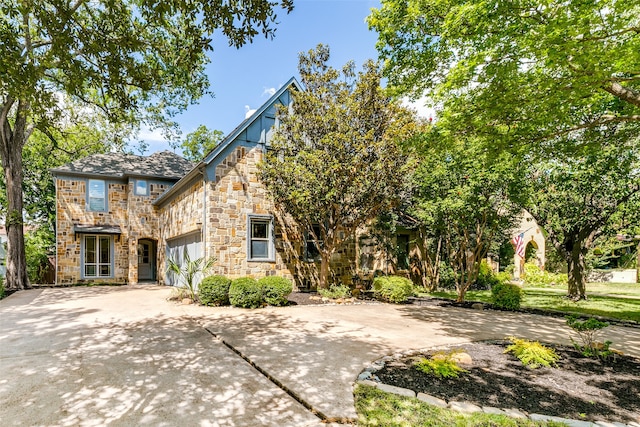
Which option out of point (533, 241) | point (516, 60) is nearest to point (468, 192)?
point (516, 60)

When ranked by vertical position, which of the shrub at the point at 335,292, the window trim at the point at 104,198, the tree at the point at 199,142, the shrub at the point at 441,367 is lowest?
the shrub at the point at 335,292

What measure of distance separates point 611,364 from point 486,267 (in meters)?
11.9

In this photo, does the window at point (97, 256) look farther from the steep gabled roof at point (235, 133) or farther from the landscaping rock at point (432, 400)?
the landscaping rock at point (432, 400)

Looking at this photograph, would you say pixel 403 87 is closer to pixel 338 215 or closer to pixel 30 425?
pixel 338 215

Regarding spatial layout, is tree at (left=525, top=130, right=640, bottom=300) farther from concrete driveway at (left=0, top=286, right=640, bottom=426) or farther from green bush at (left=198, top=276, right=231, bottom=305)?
green bush at (left=198, top=276, right=231, bottom=305)

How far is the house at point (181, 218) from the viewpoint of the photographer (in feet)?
35.2

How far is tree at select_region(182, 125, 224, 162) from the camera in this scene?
2869 centimetres

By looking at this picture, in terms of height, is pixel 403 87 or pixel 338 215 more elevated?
pixel 403 87

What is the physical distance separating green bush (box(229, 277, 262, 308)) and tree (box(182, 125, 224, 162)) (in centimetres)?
2237

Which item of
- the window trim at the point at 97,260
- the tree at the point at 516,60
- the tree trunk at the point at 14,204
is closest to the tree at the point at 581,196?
the tree at the point at 516,60

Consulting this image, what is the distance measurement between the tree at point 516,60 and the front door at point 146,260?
16349 mm

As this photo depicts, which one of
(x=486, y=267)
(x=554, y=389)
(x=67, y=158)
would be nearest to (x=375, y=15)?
(x=554, y=389)

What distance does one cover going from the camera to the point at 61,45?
438 centimetres

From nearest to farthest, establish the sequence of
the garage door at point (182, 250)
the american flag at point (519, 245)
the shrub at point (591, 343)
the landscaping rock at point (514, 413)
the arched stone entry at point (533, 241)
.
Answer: the landscaping rock at point (514, 413)
the shrub at point (591, 343)
the garage door at point (182, 250)
the american flag at point (519, 245)
the arched stone entry at point (533, 241)
